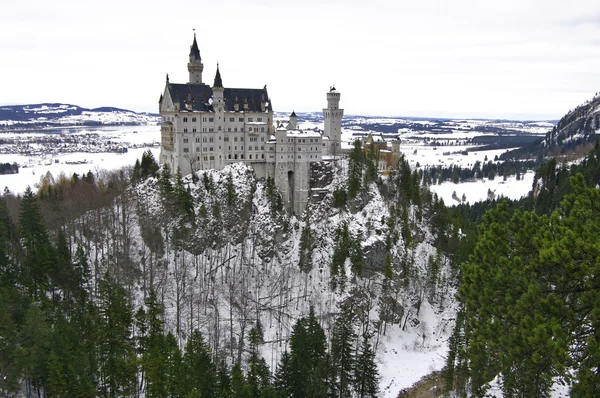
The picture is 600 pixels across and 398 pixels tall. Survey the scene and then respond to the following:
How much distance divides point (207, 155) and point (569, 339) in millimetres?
73671

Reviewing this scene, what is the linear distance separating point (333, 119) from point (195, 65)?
98.8ft

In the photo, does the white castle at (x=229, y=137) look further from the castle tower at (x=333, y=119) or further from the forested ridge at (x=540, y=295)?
the forested ridge at (x=540, y=295)

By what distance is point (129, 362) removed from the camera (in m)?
45.6

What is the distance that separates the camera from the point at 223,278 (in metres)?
73.3

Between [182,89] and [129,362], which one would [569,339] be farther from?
[182,89]

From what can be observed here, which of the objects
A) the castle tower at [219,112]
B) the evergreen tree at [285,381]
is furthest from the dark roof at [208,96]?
the evergreen tree at [285,381]

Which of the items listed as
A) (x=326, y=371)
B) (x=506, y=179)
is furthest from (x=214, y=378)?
(x=506, y=179)

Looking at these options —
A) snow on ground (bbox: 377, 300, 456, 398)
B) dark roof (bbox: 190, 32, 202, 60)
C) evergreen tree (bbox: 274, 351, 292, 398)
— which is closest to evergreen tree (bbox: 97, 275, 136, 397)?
evergreen tree (bbox: 274, 351, 292, 398)

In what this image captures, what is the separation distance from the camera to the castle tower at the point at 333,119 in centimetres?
9381

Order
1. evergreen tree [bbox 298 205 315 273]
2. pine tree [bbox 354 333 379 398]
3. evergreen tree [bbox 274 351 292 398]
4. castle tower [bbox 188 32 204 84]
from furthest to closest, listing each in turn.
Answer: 1. castle tower [bbox 188 32 204 84]
2. evergreen tree [bbox 298 205 315 273]
3. pine tree [bbox 354 333 379 398]
4. evergreen tree [bbox 274 351 292 398]

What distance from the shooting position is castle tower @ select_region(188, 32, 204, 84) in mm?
88000

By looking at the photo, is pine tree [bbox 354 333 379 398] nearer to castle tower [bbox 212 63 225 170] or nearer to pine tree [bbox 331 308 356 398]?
pine tree [bbox 331 308 356 398]

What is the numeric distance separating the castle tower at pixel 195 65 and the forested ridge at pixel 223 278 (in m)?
18.0

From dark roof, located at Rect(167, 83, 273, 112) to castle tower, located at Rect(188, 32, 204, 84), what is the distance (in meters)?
2.98
